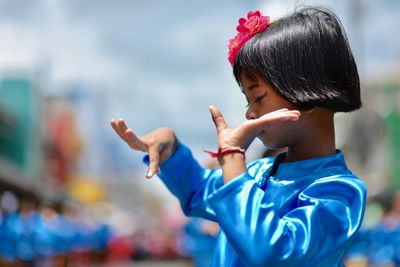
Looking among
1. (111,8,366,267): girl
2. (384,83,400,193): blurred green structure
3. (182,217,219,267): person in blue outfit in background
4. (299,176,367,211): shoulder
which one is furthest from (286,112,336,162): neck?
(384,83,400,193): blurred green structure

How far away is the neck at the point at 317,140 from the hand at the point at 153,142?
41cm

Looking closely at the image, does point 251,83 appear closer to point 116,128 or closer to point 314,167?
point 314,167

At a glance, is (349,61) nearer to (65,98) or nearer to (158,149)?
(158,149)

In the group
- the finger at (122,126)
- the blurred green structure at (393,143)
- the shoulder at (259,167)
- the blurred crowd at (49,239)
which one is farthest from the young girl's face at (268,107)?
the blurred green structure at (393,143)

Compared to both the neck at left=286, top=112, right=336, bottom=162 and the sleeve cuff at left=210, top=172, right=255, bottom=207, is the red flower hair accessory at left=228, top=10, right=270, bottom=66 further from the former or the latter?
the sleeve cuff at left=210, top=172, right=255, bottom=207

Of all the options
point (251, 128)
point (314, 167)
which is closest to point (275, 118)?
point (251, 128)

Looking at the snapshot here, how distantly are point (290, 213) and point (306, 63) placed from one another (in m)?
0.41

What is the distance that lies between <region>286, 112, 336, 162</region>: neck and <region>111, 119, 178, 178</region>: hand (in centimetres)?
41

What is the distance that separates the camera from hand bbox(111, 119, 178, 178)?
246cm

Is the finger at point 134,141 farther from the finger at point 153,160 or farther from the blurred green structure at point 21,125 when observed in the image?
the blurred green structure at point 21,125

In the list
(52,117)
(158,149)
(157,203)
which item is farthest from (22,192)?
(157,203)

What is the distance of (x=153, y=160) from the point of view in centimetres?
244

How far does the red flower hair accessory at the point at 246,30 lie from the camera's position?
2398mm

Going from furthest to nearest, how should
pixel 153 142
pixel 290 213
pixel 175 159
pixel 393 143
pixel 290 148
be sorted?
pixel 393 143 < pixel 175 159 < pixel 153 142 < pixel 290 148 < pixel 290 213
